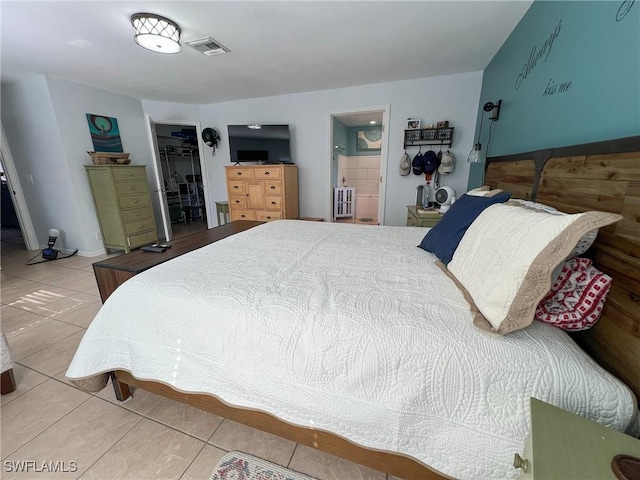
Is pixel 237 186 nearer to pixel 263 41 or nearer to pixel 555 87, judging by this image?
pixel 263 41

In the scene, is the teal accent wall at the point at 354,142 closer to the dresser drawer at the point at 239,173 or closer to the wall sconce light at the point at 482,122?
the dresser drawer at the point at 239,173

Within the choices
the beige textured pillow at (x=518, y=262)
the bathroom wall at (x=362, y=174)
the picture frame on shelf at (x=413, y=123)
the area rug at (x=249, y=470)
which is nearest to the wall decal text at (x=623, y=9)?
the beige textured pillow at (x=518, y=262)

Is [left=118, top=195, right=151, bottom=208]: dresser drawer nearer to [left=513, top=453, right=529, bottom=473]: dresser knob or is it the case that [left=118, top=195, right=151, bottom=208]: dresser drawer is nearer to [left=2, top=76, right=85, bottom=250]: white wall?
[left=2, top=76, right=85, bottom=250]: white wall

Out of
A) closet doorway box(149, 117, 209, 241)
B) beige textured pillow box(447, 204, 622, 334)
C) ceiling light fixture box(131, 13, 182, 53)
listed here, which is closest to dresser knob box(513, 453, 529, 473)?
beige textured pillow box(447, 204, 622, 334)

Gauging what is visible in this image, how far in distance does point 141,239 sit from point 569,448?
474cm

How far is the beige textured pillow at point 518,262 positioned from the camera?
71 centimetres

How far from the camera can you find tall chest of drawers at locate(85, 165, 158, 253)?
348cm

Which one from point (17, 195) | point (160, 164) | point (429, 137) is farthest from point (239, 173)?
point (17, 195)

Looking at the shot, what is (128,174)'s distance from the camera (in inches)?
143

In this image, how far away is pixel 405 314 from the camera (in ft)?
2.81

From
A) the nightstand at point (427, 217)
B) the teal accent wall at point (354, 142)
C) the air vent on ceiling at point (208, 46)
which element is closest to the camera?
the air vent on ceiling at point (208, 46)

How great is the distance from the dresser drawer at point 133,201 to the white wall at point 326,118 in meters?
1.17

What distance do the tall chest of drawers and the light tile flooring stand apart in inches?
88.1

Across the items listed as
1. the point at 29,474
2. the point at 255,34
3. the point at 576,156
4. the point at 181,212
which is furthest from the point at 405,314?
the point at 181,212
